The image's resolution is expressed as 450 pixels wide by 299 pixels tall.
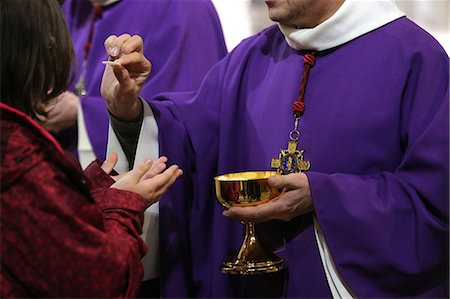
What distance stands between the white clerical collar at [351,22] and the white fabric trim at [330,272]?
58 cm

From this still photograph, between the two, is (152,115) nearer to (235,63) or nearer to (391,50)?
(235,63)

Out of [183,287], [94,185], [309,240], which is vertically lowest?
[183,287]

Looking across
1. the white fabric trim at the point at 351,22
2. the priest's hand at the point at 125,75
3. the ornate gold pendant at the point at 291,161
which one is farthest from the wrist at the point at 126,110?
the white fabric trim at the point at 351,22

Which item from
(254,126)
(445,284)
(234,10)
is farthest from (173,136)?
(234,10)

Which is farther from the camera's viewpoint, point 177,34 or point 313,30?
point 177,34

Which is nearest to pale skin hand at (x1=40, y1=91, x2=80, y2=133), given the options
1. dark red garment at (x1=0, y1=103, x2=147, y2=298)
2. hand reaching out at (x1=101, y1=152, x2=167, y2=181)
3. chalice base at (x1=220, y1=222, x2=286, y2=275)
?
hand reaching out at (x1=101, y1=152, x2=167, y2=181)

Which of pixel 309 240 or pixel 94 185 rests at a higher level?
pixel 94 185

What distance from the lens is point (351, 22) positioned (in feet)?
8.89

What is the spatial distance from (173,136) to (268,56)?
1.42ft

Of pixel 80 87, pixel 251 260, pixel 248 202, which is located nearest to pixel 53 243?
pixel 248 202

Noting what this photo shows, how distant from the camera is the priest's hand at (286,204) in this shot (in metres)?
2.51

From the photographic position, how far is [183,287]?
2.91 metres

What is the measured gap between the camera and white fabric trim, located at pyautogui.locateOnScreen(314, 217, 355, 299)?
2568mm

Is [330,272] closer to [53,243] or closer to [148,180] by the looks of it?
[148,180]
